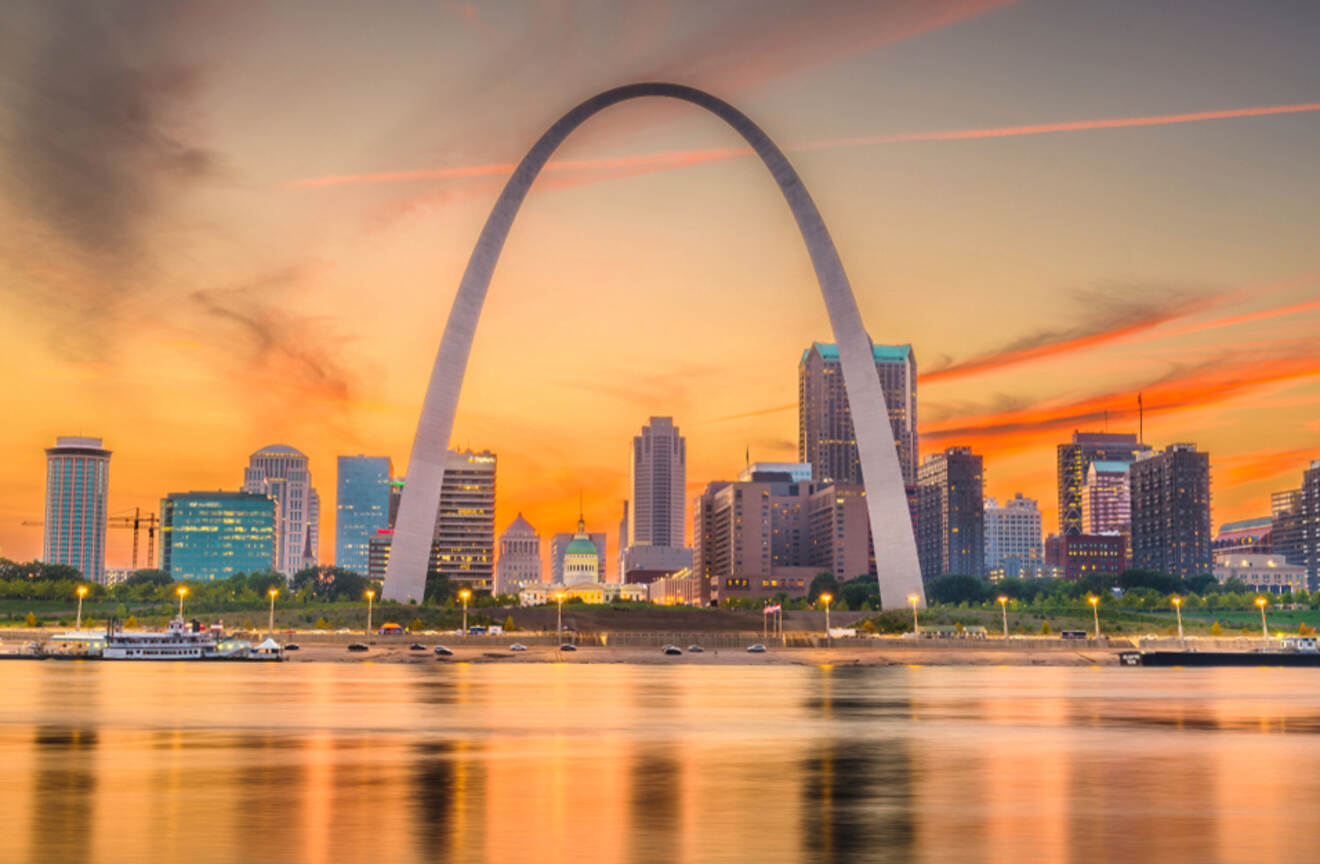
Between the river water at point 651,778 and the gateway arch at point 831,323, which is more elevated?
the gateway arch at point 831,323

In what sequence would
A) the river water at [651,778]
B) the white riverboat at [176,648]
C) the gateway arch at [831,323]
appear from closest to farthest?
the river water at [651,778], the white riverboat at [176,648], the gateway arch at [831,323]

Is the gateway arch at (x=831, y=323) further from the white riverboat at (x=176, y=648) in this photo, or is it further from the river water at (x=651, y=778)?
the river water at (x=651, y=778)

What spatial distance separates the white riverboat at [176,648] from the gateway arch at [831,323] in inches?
787

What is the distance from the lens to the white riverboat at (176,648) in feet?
272

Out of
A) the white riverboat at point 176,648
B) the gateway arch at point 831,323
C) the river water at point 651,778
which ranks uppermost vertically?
the gateway arch at point 831,323

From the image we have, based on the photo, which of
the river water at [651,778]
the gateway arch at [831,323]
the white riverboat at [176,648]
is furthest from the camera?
the gateway arch at [831,323]

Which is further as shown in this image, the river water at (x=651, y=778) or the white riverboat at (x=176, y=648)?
the white riverboat at (x=176, y=648)

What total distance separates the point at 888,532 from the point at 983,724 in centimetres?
7068

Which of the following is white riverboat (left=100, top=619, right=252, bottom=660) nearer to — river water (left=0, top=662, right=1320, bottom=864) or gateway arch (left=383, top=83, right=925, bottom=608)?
gateway arch (left=383, top=83, right=925, bottom=608)

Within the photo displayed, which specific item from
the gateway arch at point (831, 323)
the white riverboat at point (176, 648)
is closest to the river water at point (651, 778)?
the white riverboat at point (176, 648)

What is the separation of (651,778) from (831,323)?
277ft

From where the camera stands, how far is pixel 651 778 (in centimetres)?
2208

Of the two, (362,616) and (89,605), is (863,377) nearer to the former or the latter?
(362,616)

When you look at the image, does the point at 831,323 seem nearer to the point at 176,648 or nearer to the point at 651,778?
the point at 176,648
